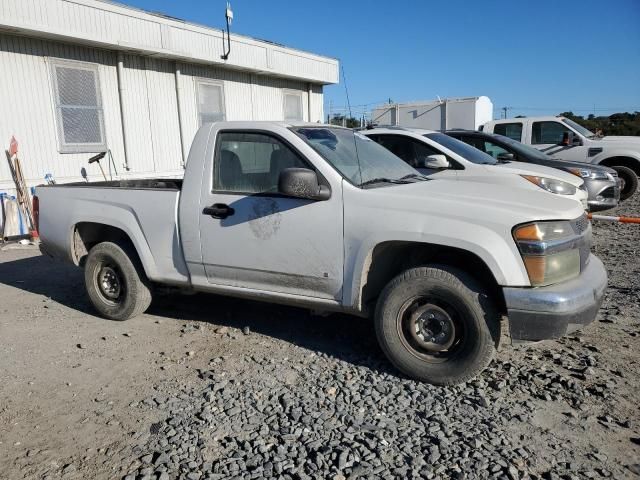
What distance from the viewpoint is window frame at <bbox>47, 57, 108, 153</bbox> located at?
31.3ft

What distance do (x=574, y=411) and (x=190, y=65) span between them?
1122 centimetres

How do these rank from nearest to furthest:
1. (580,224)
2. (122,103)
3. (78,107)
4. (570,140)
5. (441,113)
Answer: (580,224) → (78,107) → (122,103) → (570,140) → (441,113)

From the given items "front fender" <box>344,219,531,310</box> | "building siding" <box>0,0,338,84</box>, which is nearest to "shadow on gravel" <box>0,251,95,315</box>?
"front fender" <box>344,219,531,310</box>

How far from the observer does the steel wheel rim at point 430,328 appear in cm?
358

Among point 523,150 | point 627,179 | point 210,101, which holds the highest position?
point 210,101

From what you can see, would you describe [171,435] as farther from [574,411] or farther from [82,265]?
[82,265]

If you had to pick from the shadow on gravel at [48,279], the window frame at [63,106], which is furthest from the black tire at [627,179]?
the shadow on gravel at [48,279]

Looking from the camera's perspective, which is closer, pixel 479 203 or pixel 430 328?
pixel 479 203

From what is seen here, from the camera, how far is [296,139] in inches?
163

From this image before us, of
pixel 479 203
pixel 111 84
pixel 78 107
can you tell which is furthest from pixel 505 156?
pixel 78 107

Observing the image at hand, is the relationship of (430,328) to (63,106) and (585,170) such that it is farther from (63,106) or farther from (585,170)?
(63,106)

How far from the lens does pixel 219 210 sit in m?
4.27

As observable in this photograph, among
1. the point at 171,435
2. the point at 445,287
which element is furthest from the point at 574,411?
the point at 171,435

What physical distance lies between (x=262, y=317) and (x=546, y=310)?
2.80 m
